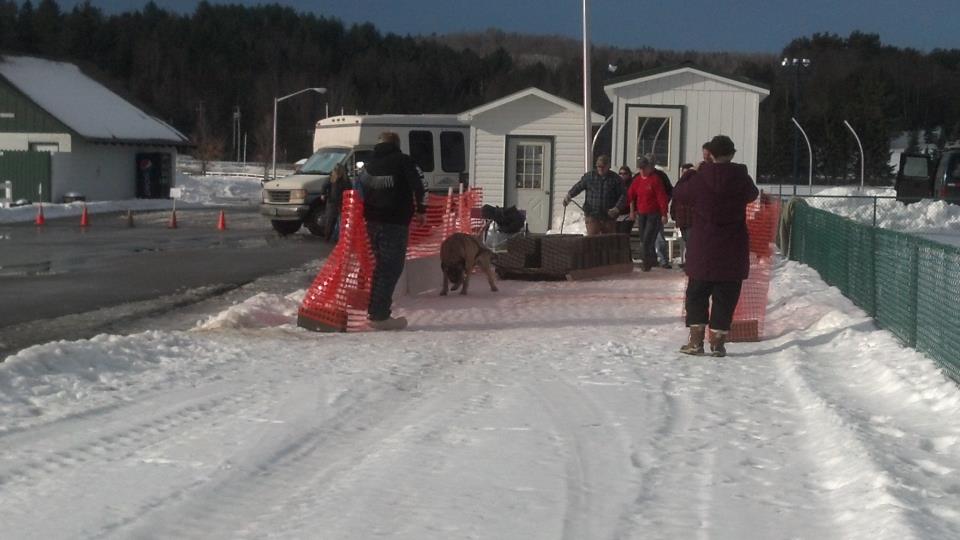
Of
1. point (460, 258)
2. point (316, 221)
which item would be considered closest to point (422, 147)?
point (316, 221)

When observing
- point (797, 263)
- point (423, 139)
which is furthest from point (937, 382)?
point (423, 139)

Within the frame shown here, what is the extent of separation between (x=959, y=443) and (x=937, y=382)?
1671 millimetres

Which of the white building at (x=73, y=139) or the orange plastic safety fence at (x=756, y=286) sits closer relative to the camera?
the orange plastic safety fence at (x=756, y=286)

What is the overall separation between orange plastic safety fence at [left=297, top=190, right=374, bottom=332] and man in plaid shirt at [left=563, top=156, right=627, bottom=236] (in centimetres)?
632

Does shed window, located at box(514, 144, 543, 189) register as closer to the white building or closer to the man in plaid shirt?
the man in plaid shirt

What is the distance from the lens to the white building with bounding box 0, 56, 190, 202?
46156mm

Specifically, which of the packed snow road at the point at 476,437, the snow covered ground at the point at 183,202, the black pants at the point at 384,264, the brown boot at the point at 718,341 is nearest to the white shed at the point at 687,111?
the black pants at the point at 384,264

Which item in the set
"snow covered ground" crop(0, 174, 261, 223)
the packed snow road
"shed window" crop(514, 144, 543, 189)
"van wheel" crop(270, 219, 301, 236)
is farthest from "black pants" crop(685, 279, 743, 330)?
"snow covered ground" crop(0, 174, 261, 223)

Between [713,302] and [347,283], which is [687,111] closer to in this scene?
[347,283]

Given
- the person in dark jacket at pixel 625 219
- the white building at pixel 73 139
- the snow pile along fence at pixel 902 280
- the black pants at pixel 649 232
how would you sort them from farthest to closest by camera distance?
the white building at pixel 73 139 < the person in dark jacket at pixel 625 219 < the black pants at pixel 649 232 < the snow pile along fence at pixel 902 280

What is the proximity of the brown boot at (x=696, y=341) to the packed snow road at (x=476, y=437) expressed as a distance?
184 mm

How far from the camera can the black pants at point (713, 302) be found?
9727 mm

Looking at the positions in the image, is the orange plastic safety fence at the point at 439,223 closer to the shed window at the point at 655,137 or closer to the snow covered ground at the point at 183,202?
the shed window at the point at 655,137

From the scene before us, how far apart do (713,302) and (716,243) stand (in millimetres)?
501
